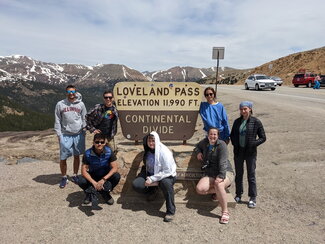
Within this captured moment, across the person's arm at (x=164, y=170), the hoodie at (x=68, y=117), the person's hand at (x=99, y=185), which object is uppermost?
the hoodie at (x=68, y=117)

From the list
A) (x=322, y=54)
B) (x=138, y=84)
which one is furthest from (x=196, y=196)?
(x=322, y=54)

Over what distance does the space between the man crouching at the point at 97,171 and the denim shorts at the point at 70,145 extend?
3.43 ft

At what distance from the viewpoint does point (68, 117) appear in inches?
205

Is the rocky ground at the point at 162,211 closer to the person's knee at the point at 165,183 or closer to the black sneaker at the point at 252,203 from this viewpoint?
the black sneaker at the point at 252,203

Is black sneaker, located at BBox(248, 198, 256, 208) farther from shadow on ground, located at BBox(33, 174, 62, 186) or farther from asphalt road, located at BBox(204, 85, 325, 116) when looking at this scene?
asphalt road, located at BBox(204, 85, 325, 116)

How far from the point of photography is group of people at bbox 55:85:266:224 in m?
4.14

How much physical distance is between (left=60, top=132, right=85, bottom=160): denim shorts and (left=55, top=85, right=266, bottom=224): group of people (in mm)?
578

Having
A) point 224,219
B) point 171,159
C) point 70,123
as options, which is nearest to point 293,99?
point 224,219

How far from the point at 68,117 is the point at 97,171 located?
1.45 metres

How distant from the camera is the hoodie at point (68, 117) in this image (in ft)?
17.1

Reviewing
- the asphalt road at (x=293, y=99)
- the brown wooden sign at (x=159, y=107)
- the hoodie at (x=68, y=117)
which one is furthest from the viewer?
the asphalt road at (x=293, y=99)

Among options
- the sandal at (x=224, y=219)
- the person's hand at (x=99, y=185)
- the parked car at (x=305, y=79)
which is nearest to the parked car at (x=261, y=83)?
the parked car at (x=305, y=79)

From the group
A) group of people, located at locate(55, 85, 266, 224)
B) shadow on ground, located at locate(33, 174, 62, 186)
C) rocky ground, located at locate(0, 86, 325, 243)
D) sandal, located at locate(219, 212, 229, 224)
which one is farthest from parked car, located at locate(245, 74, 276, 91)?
sandal, located at locate(219, 212, 229, 224)

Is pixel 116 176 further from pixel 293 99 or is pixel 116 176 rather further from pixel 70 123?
pixel 293 99
